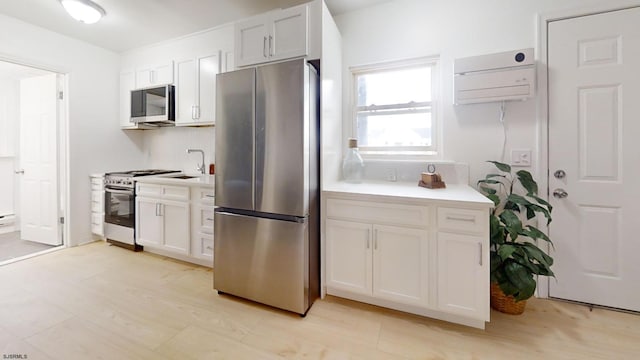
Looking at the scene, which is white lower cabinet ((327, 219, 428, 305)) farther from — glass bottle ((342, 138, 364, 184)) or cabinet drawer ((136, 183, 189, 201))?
cabinet drawer ((136, 183, 189, 201))

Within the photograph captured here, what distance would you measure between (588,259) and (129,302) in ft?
11.4

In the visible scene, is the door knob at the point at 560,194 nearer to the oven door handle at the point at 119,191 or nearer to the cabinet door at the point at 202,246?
the cabinet door at the point at 202,246

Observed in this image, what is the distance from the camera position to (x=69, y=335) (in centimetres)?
163

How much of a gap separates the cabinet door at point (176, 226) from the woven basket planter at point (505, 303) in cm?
276

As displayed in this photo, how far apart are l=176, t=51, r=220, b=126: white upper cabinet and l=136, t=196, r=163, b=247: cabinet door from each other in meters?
1.01

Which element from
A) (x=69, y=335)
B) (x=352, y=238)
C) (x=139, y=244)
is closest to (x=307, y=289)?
(x=352, y=238)

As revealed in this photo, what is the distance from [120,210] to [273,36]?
2.76 metres

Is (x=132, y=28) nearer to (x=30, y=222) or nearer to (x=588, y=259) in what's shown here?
(x=30, y=222)

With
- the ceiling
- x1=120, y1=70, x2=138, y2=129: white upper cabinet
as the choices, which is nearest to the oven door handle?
x1=120, y1=70, x2=138, y2=129: white upper cabinet

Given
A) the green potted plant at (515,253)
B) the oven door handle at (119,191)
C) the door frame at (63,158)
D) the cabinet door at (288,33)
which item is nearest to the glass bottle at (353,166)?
the cabinet door at (288,33)

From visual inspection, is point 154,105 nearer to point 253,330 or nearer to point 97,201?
point 97,201

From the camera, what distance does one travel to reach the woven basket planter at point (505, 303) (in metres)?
1.82

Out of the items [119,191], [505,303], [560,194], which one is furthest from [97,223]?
[560,194]

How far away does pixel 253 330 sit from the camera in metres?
1.70
